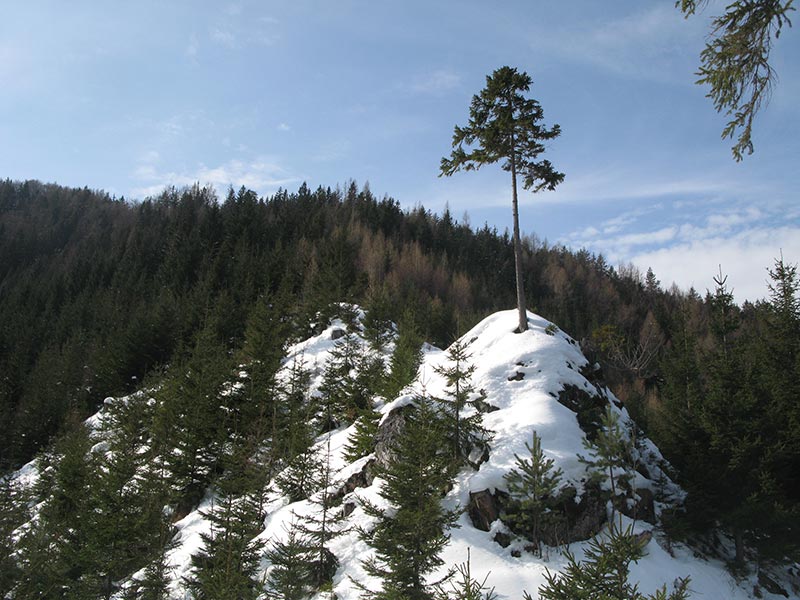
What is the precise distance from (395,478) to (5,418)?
132ft

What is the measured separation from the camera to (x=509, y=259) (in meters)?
88.8

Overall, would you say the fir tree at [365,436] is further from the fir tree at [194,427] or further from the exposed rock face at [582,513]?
the exposed rock face at [582,513]

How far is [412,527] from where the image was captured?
9172 millimetres

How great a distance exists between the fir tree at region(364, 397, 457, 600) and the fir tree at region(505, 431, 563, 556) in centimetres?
236

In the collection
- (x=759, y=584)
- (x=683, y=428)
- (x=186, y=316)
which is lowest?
(x=759, y=584)

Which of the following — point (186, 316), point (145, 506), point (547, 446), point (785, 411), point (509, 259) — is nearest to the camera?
point (547, 446)

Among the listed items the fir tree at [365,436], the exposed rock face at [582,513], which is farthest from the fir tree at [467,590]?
the fir tree at [365,436]

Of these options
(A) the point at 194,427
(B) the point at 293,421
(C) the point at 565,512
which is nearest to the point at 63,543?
(A) the point at 194,427

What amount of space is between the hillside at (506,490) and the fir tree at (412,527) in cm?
104

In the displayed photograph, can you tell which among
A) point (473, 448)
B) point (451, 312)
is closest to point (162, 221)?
point (451, 312)

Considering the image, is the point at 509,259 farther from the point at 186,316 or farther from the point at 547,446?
the point at 547,446

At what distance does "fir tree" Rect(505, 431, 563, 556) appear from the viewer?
1073 centimetres

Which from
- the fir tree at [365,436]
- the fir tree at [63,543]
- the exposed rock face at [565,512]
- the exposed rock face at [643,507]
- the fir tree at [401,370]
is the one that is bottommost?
the fir tree at [63,543]

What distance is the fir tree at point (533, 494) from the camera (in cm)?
1073
